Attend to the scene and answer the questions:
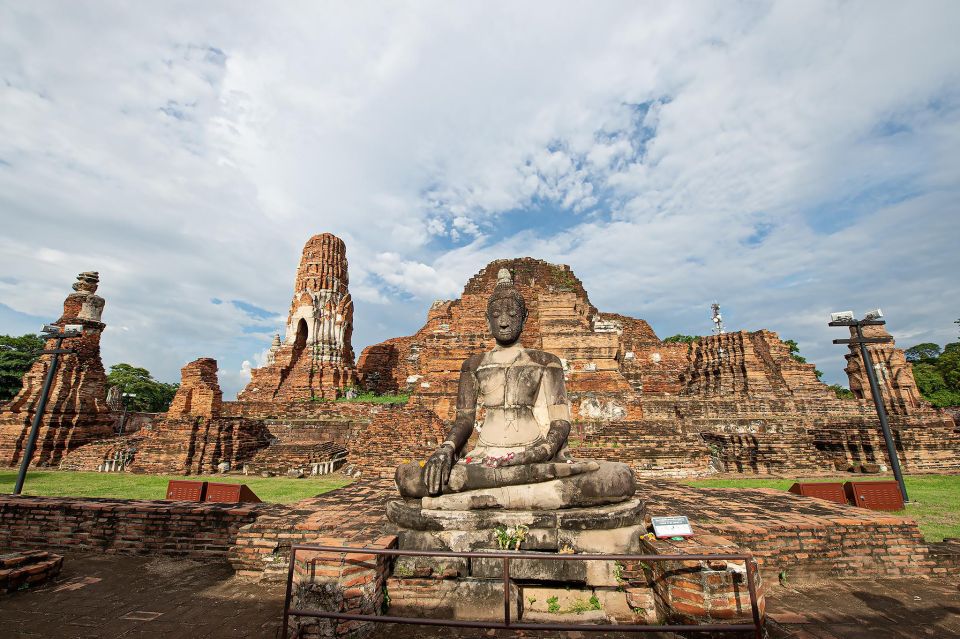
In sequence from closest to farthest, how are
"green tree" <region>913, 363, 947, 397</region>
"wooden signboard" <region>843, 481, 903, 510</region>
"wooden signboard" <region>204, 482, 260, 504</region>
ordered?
"wooden signboard" <region>843, 481, 903, 510</region>
"wooden signboard" <region>204, 482, 260, 504</region>
"green tree" <region>913, 363, 947, 397</region>

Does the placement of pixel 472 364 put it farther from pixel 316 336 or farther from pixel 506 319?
pixel 316 336

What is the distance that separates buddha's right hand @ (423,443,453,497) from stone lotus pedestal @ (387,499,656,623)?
182 millimetres

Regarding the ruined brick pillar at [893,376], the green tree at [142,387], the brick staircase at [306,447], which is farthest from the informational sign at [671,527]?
the green tree at [142,387]

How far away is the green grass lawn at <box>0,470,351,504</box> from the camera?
30.2 ft

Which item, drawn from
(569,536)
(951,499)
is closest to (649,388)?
(951,499)

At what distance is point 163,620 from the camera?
3.37 m

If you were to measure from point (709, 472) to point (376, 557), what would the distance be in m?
10.2

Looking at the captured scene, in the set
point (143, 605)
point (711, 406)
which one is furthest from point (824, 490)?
point (711, 406)

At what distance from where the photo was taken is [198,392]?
19.4 metres

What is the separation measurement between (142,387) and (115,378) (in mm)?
3841

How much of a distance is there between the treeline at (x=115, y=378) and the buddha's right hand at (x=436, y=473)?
3411 cm

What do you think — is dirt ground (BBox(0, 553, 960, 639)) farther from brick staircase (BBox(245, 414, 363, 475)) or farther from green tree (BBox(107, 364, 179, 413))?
green tree (BBox(107, 364, 179, 413))

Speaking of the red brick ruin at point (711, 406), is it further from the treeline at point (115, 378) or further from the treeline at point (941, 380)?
the treeline at point (115, 378)

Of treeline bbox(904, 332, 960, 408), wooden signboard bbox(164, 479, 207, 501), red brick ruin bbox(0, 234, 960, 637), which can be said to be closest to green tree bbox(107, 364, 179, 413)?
red brick ruin bbox(0, 234, 960, 637)
